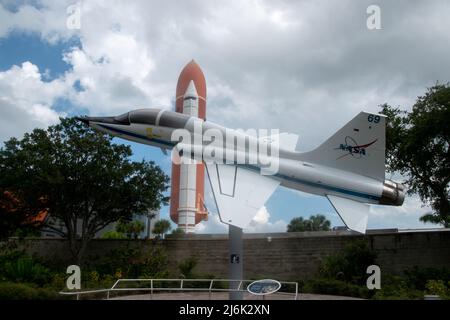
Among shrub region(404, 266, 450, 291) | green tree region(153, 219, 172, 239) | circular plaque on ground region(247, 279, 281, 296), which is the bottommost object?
shrub region(404, 266, 450, 291)

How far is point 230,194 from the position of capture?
653 inches

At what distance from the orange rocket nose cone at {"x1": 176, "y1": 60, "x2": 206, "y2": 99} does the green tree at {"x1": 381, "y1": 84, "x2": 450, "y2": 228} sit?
22273mm

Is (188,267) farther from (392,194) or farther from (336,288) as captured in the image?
(392,194)

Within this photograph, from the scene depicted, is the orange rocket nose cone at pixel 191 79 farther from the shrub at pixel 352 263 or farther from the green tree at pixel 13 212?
the shrub at pixel 352 263

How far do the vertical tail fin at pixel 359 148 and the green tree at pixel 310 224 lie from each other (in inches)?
2405

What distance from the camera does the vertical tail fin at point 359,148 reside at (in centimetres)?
1791

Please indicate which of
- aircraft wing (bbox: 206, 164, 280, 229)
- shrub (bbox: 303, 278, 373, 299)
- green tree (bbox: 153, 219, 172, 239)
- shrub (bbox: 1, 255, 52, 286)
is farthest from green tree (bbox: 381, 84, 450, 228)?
shrub (bbox: 1, 255, 52, 286)

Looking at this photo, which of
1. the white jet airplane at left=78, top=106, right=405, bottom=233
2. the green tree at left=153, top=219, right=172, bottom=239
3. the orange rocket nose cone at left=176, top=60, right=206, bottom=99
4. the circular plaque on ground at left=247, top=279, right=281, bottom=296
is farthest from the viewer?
the orange rocket nose cone at left=176, top=60, right=206, bottom=99

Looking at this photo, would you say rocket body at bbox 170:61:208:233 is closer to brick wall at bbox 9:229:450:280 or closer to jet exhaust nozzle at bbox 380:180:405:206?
brick wall at bbox 9:229:450:280

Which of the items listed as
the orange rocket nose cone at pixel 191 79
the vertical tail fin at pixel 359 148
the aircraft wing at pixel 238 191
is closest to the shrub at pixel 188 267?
the aircraft wing at pixel 238 191

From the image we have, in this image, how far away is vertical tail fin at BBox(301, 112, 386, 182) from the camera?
1791 cm

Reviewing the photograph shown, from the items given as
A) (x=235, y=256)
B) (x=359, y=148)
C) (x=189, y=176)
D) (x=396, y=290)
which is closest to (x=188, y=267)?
(x=189, y=176)
